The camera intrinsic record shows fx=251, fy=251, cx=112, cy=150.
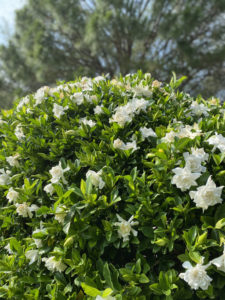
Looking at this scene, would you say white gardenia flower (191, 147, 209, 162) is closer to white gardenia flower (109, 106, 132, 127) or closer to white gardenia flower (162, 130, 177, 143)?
white gardenia flower (162, 130, 177, 143)

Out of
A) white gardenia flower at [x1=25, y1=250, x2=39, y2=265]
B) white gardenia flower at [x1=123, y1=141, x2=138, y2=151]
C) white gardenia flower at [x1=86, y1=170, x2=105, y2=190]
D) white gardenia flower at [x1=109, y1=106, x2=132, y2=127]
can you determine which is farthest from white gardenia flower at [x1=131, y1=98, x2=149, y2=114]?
white gardenia flower at [x1=25, y1=250, x2=39, y2=265]

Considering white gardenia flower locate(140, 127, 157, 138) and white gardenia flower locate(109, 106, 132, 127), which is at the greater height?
white gardenia flower locate(109, 106, 132, 127)

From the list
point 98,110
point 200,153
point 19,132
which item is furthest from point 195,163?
point 19,132

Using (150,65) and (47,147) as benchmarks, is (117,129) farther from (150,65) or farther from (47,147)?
(150,65)

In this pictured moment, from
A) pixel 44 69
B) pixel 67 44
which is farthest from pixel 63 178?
pixel 67 44

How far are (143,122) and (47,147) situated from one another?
2.11ft

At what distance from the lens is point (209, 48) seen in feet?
28.7

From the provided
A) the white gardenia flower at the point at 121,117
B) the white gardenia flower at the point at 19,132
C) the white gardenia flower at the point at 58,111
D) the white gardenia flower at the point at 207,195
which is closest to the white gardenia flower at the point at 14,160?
the white gardenia flower at the point at 19,132

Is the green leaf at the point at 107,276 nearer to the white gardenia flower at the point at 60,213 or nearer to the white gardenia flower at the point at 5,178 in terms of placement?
the white gardenia flower at the point at 60,213

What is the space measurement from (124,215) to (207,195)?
0.36 meters

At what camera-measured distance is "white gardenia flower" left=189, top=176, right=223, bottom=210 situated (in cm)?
93

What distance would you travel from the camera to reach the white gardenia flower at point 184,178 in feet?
3.24

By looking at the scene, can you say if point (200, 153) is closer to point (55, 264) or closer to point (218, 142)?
point (218, 142)

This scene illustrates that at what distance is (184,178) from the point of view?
39.1 inches
